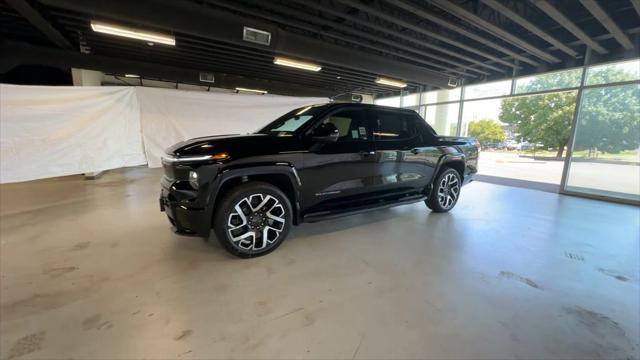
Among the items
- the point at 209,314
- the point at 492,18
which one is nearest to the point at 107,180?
the point at 209,314

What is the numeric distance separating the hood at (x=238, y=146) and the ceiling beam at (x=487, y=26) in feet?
9.45

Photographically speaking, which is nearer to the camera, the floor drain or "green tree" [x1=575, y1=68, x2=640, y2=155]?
the floor drain

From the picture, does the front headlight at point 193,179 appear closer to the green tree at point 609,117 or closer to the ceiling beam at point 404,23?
the ceiling beam at point 404,23

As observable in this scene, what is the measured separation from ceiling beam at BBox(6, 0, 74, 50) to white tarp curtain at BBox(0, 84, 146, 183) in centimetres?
90

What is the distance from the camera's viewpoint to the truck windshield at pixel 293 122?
2.89 meters

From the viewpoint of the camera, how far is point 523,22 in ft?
13.9

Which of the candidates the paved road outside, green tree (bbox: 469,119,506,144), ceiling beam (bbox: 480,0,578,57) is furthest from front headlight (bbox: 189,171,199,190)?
green tree (bbox: 469,119,506,144)

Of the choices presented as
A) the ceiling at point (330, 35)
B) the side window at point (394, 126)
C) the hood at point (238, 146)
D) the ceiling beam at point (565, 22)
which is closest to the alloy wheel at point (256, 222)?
the hood at point (238, 146)

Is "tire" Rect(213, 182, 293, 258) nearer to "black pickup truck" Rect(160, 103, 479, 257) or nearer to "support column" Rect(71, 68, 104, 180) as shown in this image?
"black pickup truck" Rect(160, 103, 479, 257)

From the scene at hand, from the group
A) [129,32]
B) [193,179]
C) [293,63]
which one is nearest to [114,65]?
[129,32]

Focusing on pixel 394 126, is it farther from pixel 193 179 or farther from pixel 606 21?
pixel 606 21

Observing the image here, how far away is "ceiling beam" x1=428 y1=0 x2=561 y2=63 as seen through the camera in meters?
3.69

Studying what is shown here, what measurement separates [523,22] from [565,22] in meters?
0.65

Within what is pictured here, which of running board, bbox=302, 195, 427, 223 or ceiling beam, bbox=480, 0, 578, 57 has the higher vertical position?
ceiling beam, bbox=480, 0, 578, 57
